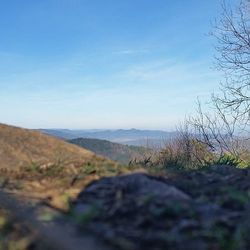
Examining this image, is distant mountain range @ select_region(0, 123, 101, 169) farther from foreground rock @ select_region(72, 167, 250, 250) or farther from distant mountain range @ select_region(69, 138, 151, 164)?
foreground rock @ select_region(72, 167, 250, 250)

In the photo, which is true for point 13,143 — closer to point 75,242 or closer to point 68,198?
point 68,198

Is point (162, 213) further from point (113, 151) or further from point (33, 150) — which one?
point (113, 151)

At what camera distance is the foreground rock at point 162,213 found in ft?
9.25

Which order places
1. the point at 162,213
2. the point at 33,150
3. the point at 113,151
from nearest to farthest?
the point at 162,213 → the point at 33,150 → the point at 113,151

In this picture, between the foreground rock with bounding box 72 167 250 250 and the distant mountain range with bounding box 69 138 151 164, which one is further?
the distant mountain range with bounding box 69 138 151 164

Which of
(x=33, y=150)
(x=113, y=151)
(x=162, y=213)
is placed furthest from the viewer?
(x=113, y=151)

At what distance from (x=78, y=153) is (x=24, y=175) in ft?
4.51

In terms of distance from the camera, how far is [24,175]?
4891mm

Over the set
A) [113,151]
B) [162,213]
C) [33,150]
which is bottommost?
[162,213]

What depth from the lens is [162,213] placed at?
314 centimetres

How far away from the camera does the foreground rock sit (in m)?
2.82

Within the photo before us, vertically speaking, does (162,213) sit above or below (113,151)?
below

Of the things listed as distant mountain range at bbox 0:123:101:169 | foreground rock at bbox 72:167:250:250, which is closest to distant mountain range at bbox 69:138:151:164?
distant mountain range at bbox 0:123:101:169

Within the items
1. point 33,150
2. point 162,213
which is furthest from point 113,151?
point 162,213
